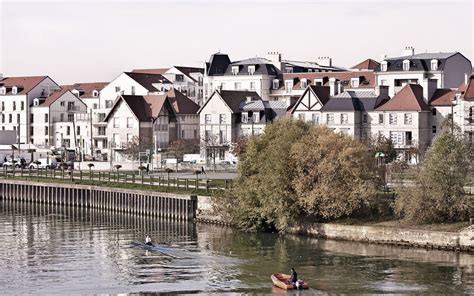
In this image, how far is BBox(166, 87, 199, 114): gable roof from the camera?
156 m

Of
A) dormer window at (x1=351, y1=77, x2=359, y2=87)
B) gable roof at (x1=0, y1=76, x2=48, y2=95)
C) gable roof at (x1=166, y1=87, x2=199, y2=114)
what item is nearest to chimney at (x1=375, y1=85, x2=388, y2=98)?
dormer window at (x1=351, y1=77, x2=359, y2=87)

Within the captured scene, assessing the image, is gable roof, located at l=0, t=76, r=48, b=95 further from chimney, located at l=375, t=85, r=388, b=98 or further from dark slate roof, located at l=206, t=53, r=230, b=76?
chimney, located at l=375, t=85, r=388, b=98

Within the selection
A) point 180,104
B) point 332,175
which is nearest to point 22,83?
point 180,104

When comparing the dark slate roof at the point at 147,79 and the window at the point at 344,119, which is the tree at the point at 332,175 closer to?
the window at the point at 344,119

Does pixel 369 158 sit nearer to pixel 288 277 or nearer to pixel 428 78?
pixel 288 277

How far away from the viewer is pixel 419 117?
127438mm

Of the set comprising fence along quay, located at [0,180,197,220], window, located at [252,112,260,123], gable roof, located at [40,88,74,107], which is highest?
gable roof, located at [40,88,74,107]

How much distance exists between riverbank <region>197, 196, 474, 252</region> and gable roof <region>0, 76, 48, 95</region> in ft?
319

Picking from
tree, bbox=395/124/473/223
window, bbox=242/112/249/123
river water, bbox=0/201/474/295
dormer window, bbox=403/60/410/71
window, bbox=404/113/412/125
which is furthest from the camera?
window, bbox=242/112/249/123

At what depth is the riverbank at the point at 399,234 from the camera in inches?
3118

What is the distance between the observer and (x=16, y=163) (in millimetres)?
155000

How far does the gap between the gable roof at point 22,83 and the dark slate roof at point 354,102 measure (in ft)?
206

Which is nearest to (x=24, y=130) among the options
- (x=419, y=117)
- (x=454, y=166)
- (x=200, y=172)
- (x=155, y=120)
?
(x=155, y=120)

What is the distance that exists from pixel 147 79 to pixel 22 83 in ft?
70.7
